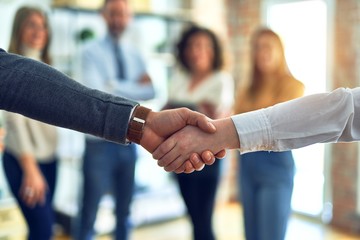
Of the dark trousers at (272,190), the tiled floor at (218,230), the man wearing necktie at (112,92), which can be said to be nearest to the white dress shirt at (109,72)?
the man wearing necktie at (112,92)

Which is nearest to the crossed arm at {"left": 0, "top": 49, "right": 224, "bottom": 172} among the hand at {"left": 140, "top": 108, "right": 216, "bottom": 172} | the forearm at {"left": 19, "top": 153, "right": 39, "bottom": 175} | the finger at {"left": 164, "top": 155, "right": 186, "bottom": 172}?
the hand at {"left": 140, "top": 108, "right": 216, "bottom": 172}

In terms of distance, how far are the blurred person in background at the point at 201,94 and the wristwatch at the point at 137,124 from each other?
951 mm

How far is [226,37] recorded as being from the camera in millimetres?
4570

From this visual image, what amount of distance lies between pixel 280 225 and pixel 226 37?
2.80 m

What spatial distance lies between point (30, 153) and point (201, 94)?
96 centimetres

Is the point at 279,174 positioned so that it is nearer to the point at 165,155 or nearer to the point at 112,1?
the point at 165,155

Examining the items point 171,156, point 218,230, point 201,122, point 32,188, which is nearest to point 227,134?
point 201,122

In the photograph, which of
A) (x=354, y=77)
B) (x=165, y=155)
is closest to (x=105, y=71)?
(x=165, y=155)

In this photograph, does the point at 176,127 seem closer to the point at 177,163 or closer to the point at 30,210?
the point at 177,163

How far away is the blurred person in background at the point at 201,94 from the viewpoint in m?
2.38

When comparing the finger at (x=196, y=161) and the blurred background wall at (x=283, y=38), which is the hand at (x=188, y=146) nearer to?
the finger at (x=196, y=161)

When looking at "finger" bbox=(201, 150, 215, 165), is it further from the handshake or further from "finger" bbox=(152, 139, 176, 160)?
"finger" bbox=(152, 139, 176, 160)

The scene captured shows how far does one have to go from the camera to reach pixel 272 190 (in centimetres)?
210

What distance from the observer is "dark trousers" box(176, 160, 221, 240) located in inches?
92.4
